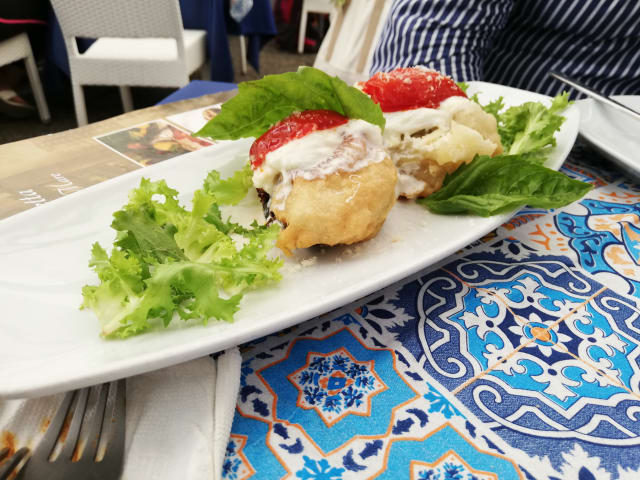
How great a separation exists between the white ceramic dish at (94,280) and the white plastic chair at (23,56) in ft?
10.4

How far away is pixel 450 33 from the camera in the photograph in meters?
2.00

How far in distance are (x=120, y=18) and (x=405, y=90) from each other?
2.76m

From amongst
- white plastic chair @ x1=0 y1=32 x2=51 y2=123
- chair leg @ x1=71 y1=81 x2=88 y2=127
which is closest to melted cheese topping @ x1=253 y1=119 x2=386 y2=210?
chair leg @ x1=71 y1=81 x2=88 y2=127

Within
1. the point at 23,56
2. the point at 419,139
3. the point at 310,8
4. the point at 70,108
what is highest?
the point at 419,139

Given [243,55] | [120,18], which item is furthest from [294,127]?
[243,55]

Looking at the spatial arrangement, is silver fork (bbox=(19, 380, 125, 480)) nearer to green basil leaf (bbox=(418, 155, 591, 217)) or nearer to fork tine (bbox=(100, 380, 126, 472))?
fork tine (bbox=(100, 380, 126, 472))

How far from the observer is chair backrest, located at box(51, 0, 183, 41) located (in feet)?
10.2

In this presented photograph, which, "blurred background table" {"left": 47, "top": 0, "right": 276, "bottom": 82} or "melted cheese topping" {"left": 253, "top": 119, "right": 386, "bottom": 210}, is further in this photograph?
"blurred background table" {"left": 47, "top": 0, "right": 276, "bottom": 82}

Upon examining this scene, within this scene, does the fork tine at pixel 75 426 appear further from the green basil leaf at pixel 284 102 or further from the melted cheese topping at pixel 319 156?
the green basil leaf at pixel 284 102

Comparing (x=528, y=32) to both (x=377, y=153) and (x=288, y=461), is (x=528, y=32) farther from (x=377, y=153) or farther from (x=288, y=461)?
(x=288, y=461)

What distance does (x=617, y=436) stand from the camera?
689 mm

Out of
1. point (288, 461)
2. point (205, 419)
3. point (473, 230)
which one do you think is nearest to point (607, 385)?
point (473, 230)

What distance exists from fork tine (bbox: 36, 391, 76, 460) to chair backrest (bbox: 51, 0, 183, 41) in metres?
3.01

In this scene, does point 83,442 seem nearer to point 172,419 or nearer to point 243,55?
point 172,419
